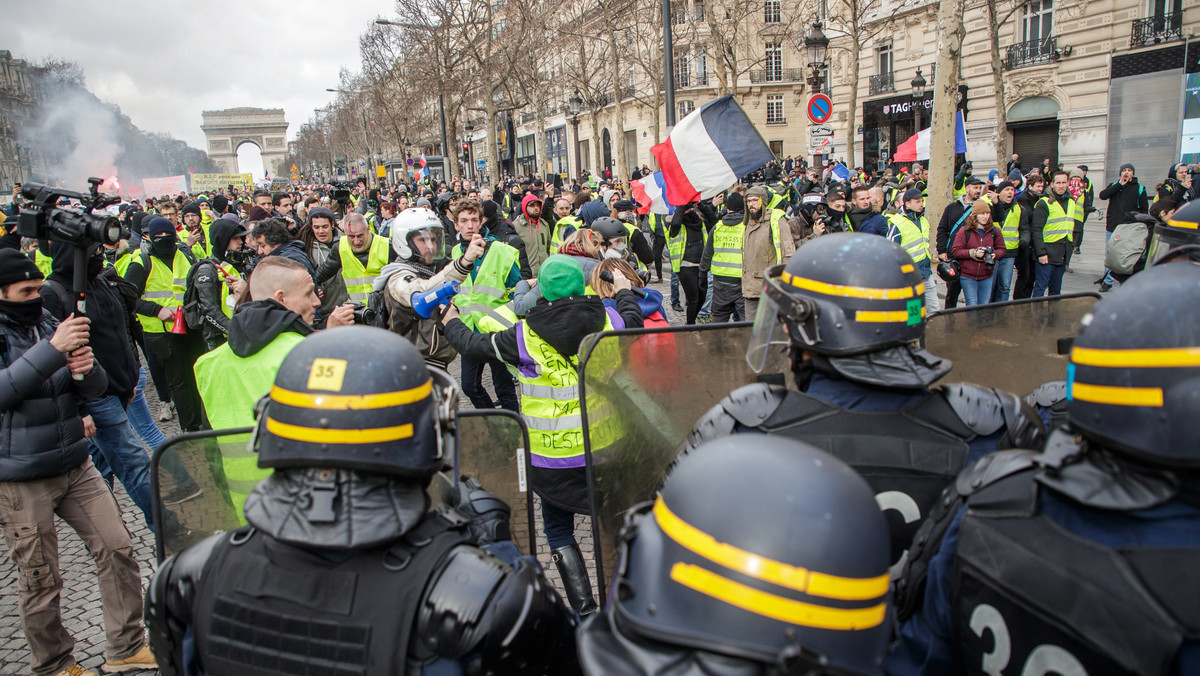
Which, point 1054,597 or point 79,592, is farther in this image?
point 79,592

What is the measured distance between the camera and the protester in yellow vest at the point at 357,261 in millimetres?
5957

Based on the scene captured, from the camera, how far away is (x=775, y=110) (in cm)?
4428

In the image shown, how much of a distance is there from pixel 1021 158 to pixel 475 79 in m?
20.9

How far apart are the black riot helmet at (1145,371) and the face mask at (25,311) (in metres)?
3.79

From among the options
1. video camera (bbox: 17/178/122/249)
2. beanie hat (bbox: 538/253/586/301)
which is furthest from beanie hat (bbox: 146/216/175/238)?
beanie hat (bbox: 538/253/586/301)

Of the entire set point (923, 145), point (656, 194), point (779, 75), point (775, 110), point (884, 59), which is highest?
point (779, 75)

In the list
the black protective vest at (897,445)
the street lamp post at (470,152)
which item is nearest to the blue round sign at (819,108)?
the black protective vest at (897,445)

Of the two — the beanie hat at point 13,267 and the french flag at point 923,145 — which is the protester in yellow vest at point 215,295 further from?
the french flag at point 923,145

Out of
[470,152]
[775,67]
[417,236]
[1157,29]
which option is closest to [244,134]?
[470,152]

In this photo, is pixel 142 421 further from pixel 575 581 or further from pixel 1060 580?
pixel 1060 580

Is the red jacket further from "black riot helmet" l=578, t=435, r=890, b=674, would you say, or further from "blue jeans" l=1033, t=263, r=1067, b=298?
"black riot helmet" l=578, t=435, r=890, b=674

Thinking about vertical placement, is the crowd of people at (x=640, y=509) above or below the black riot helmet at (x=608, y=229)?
below

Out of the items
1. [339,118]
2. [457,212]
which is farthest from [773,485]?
[339,118]

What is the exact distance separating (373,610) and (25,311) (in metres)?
2.85
